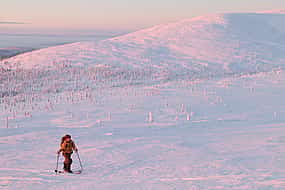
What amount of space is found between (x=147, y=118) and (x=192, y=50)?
82.0 ft

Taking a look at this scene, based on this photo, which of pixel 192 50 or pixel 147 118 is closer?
pixel 147 118

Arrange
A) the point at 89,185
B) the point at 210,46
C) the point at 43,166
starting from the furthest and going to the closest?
1. the point at 210,46
2. the point at 43,166
3. the point at 89,185

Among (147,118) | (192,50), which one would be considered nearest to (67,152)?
(147,118)

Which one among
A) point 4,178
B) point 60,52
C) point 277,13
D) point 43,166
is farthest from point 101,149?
point 277,13

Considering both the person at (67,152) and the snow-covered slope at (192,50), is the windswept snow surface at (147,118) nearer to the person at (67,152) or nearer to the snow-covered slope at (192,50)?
the snow-covered slope at (192,50)

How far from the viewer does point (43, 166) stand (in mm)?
9719

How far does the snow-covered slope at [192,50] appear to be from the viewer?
34250 mm

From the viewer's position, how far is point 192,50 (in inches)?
1569

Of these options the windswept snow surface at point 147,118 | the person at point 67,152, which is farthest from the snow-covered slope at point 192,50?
the person at point 67,152

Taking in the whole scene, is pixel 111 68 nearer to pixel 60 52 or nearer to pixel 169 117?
pixel 60 52

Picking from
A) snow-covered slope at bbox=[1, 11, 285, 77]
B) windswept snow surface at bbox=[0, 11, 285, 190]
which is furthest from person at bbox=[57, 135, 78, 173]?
snow-covered slope at bbox=[1, 11, 285, 77]

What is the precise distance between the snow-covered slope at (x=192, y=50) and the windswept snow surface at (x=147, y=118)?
21 cm

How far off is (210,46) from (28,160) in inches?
1311

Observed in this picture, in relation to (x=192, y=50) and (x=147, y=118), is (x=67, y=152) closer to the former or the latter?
(x=147, y=118)
